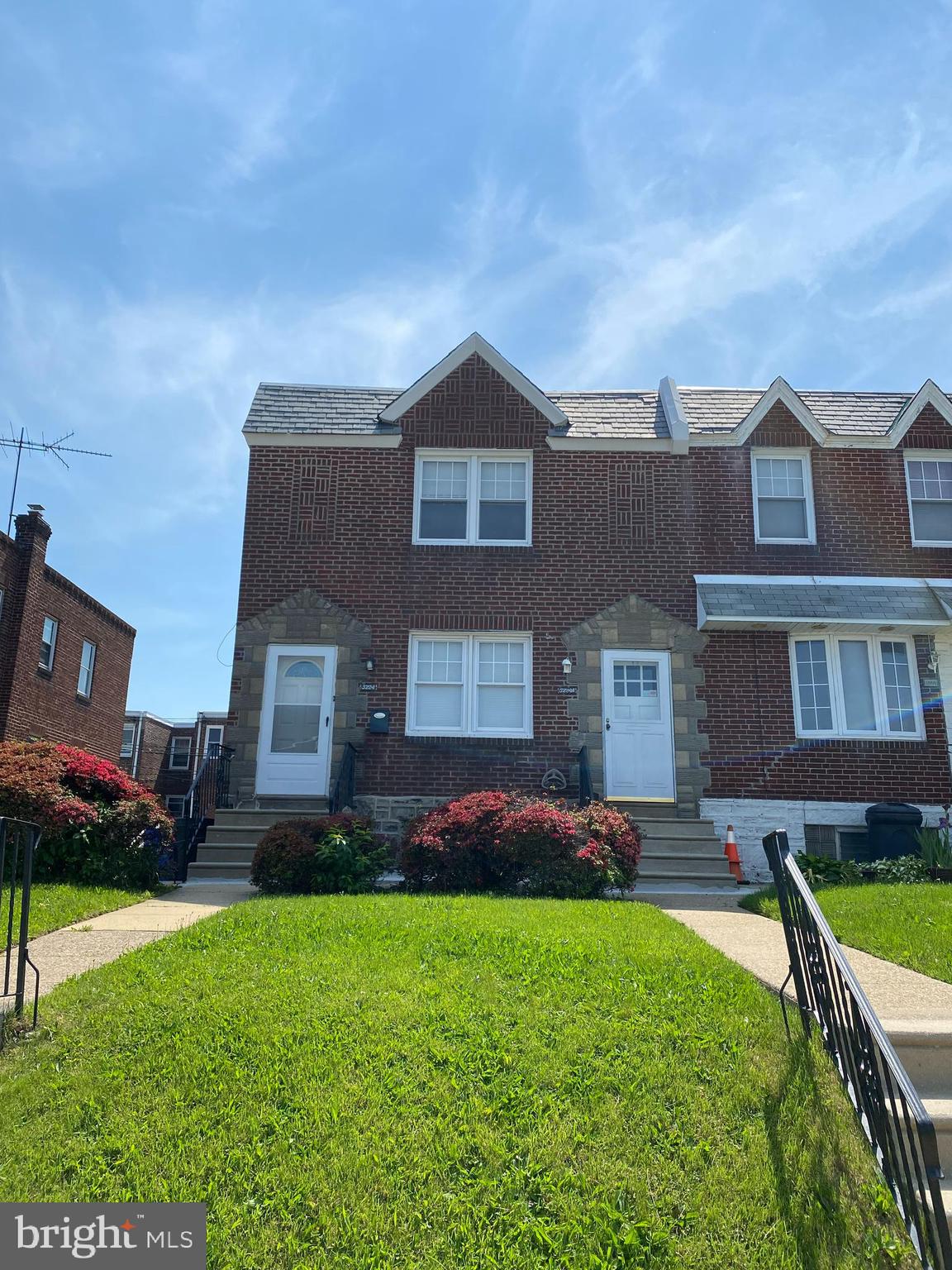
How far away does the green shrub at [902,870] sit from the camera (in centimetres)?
1175

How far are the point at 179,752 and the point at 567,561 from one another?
31760 mm

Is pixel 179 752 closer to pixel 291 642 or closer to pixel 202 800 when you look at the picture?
pixel 202 800

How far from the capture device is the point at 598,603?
14891 mm

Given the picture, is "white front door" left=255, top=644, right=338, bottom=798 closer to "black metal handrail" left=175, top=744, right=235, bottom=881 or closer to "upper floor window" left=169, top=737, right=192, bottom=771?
"black metal handrail" left=175, top=744, right=235, bottom=881

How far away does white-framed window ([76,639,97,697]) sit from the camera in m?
26.3

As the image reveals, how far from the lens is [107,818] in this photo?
10.8 meters

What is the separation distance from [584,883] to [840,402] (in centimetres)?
1072

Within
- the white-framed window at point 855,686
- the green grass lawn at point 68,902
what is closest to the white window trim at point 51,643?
the green grass lawn at point 68,902

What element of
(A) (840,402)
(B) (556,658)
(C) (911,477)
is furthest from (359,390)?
(C) (911,477)

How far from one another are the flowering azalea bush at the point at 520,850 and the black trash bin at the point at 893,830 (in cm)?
466

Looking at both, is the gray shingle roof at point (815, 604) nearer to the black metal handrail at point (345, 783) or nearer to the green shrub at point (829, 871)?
the green shrub at point (829, 871)

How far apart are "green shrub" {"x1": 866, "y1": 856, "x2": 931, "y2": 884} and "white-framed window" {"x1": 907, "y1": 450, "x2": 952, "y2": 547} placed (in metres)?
5.54

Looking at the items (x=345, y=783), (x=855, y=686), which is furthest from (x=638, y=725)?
(x=345, y=783)

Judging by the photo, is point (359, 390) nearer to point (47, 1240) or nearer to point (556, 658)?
point (556, 658)
